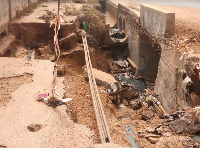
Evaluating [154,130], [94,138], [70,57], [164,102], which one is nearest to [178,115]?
[154,130]

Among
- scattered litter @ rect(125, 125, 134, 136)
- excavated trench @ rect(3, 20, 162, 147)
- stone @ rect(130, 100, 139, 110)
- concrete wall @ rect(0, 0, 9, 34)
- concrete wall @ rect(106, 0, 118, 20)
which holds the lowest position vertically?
stone @ rect(130, 100, 139, 110)

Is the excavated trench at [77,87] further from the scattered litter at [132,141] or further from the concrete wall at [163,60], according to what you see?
the concrete wall at [163,60]

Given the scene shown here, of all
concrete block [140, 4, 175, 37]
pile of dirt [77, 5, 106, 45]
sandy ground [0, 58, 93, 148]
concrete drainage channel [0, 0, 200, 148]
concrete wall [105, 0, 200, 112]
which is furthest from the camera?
pile of dirt [77, 5, 106, 45]

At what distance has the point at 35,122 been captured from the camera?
4586 mm

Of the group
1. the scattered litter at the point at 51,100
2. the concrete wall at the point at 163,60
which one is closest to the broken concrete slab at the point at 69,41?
the concrete wall at the point at 163,60

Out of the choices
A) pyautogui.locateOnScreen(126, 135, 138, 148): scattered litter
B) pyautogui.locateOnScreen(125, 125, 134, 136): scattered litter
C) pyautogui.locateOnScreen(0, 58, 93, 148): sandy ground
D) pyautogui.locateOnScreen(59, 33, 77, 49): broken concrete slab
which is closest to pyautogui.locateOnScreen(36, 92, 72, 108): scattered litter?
pyautogui.locateOnScreen(0, 58, 93, 148): sandy ground

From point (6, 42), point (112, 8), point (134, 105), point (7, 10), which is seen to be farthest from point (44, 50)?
point (112, 8)

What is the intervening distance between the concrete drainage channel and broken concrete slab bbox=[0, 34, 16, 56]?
0.55ft

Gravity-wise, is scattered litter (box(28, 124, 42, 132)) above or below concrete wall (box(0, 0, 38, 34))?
below

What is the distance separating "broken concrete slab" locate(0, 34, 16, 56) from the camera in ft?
27.3

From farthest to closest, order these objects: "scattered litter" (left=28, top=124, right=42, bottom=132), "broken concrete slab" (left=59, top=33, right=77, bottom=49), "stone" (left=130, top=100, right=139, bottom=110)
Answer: "broken concrete slab" (left=59, top=33, right=77, bottom=49)
"stone" (left=130, top=100, right=139, bottom=110)
"scattered litter" (left=28, top=124, right=42, bottom=132)

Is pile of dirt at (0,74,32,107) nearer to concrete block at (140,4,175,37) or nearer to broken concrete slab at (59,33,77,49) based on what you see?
broken concrete slab at (59,33,77,49)

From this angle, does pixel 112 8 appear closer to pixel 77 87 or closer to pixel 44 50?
pixel 44 50

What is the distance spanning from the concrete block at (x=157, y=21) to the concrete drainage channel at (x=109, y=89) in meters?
1.97
